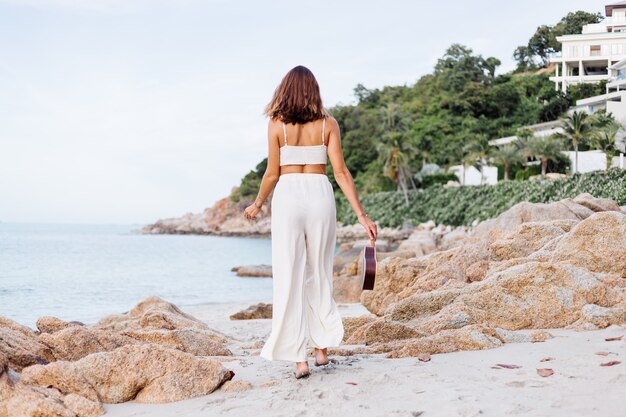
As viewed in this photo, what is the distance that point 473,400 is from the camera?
396 cm

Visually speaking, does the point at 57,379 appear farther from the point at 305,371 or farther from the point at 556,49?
the point at 556,49

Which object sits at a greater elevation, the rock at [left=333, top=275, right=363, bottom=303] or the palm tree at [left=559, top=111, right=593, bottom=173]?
the palm tree at [left=559, top=111, right=593, bottom=173]

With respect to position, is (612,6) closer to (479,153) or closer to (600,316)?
(479,153)

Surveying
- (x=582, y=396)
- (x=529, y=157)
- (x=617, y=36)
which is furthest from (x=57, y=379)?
(x=617, y=36)

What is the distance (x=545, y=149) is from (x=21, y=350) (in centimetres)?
4599

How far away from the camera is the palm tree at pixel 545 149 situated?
47250mm

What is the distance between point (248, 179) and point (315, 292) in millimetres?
87306

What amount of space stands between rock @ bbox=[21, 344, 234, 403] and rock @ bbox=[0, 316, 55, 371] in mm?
363

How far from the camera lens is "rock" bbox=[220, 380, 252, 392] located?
14.9 ft

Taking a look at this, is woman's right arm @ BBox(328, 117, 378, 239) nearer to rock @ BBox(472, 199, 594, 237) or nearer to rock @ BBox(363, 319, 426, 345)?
rock @ BBox(363, 319, 426, 345)

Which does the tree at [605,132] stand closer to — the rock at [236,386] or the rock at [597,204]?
the rock at [597,204]

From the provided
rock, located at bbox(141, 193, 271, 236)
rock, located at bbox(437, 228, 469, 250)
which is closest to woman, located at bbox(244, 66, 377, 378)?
rock, located at bbox(437, 228, 469, 250)

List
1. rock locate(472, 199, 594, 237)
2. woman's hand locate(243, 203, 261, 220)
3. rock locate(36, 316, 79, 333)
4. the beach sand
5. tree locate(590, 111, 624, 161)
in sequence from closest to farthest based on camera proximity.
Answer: the beach sand → woman's hand locate(243, 203, 261, 220) → rock locate(36, 316, 79, 333) → rock locate(472, 199, 594, 237) → tree locate(590, 111, 624, 161)

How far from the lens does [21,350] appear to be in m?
4.84
